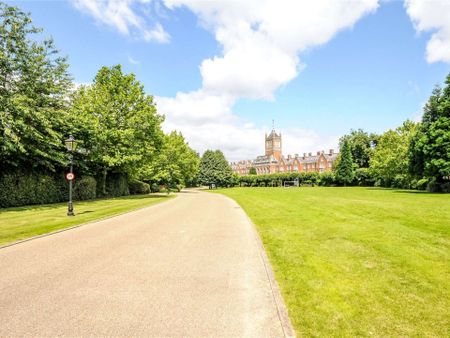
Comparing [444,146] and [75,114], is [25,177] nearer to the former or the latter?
[75,114]

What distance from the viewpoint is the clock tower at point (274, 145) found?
486 feet

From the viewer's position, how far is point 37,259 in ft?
23.0

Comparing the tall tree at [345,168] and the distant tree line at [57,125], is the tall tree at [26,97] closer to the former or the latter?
the distant tree line at [57,125]

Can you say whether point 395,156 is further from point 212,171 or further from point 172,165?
point 212,171

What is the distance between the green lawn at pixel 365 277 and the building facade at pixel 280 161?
96.2 metres

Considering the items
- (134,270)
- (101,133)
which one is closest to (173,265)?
(134,270)

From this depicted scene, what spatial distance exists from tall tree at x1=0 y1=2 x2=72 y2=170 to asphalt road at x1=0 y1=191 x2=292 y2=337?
12.4 m

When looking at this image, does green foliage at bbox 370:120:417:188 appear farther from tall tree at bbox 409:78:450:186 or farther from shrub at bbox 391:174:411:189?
tall tree at bbox 409:78:450:186

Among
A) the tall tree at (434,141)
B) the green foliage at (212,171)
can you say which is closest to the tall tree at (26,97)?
the tall tree at (434,141)

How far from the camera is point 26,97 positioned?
719 inches

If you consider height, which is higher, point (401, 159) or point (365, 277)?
point (401, 159)

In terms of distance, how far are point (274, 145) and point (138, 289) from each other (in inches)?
5776

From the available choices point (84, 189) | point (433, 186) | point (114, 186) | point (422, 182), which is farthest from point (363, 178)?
point (84, 189)

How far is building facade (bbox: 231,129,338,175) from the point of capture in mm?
112562
